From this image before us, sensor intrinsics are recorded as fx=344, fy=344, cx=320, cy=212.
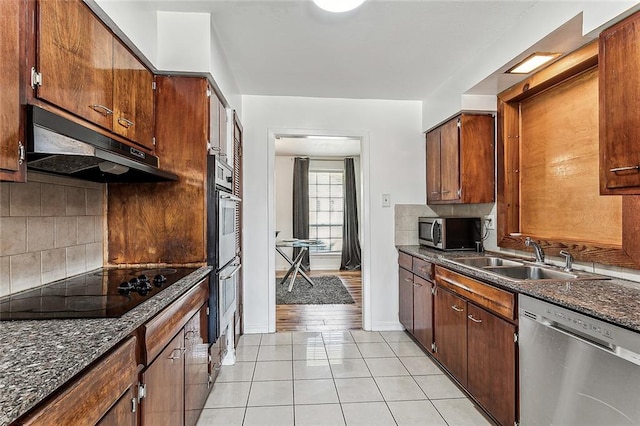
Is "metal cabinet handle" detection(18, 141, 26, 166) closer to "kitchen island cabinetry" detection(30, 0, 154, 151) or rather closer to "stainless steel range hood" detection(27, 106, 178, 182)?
"stainless steel range hood" detection(27, 106, 178, 182)

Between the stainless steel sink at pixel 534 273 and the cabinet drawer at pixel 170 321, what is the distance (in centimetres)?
175

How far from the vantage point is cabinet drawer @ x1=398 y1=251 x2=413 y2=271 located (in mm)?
3232

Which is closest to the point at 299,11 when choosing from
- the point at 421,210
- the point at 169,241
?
the point at 169,241

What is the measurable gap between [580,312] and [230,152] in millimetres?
2402

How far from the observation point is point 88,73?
56.4 inches

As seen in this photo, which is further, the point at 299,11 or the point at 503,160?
the point at 503,160

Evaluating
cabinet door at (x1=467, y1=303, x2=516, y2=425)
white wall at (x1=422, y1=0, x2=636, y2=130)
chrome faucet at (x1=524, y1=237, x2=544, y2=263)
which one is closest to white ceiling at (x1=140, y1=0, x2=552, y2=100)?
white wall at (x1=422, y1=0, x2=636, y2=130)

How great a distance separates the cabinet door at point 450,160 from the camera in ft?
9.81

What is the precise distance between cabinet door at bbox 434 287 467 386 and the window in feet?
15.0

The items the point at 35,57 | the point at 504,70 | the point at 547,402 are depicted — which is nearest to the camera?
the point at 35,57

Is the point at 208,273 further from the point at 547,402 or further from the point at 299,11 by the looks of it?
the point at 547,402

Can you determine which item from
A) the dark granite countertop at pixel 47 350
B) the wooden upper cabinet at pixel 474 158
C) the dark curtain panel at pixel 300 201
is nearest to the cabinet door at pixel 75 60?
the dark granite countertop at pixel 47 350

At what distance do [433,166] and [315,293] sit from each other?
8.57 ft

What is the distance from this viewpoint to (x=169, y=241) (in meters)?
2.10
